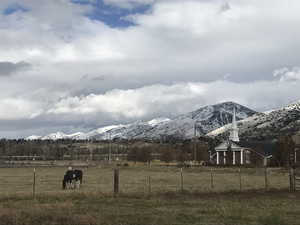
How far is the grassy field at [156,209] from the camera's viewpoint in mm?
18188

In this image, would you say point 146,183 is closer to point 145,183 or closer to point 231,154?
point 145,183

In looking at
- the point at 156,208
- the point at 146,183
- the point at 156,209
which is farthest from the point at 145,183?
the point at 156,209

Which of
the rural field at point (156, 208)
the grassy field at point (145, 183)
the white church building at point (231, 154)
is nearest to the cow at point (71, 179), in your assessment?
the grassy field at point (145, 183)

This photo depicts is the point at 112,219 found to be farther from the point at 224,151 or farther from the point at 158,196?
the point at 224,151

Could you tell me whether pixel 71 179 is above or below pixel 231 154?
below

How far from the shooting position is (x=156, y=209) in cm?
2223

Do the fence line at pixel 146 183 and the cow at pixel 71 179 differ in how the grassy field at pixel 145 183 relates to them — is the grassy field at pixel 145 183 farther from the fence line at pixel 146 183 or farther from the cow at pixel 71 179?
the cow at pixel 71 179

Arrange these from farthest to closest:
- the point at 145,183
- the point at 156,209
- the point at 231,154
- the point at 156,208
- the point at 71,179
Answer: the point at 231,154 < the point at 145,183 < the point at 71,179 < the point at 156,208 < the point at 156,209

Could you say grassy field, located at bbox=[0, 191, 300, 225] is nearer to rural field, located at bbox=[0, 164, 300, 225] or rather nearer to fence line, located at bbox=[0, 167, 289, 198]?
rural field, located at bbox=[0, 164, 300, 225]

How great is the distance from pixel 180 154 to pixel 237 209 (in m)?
111

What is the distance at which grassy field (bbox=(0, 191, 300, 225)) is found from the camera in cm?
1819

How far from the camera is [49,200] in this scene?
84.5ft

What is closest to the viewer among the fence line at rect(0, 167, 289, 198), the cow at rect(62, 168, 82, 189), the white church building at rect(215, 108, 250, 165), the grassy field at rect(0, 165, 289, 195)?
the fence line at rect(0, 167, 289, 198)

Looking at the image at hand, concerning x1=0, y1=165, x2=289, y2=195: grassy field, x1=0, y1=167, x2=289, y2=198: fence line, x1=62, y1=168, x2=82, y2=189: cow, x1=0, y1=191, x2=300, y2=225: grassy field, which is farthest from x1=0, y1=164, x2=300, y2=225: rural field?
x1=62, y1=168, x2=82, y2=189: cow
